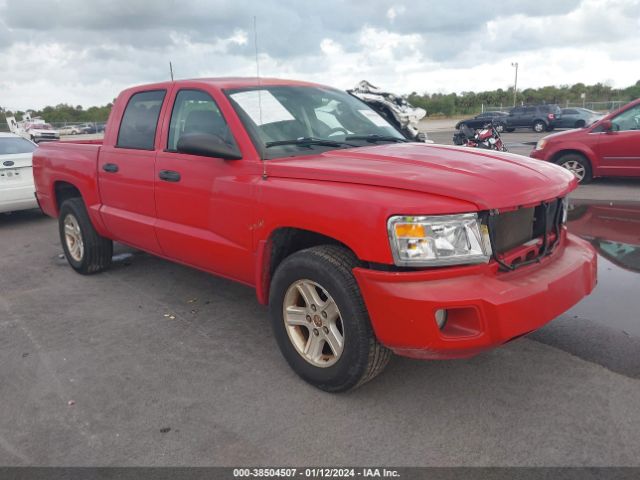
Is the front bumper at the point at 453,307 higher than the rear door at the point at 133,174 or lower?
lower

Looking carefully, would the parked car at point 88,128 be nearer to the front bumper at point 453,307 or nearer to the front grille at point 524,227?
the front grille at point 524,227

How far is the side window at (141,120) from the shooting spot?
438 cm

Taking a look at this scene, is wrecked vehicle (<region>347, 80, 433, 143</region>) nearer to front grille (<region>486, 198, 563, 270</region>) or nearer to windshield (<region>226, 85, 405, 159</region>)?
windshield (<region>226, 85, 405, 159</region>)

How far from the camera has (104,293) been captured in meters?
5.04

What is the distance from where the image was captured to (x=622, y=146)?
9047 millimetres

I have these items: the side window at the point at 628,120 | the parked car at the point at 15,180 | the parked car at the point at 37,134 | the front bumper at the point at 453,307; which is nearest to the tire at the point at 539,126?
the side window at the point at 628,120

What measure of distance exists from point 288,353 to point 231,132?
1529mm

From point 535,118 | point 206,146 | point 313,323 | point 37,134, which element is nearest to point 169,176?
point 206,146

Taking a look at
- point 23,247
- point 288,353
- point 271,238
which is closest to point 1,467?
point 288,353

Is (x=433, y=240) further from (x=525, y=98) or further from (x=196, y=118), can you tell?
(x=525, y=98)

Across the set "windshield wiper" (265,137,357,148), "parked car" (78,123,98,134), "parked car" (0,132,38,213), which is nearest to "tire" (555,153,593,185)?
"windshield wiper" (265,137,357,148)

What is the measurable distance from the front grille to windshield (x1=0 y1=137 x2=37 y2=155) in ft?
26.6

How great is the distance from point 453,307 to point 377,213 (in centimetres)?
58

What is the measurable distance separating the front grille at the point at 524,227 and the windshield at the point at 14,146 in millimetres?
8100
